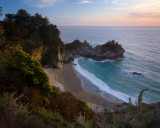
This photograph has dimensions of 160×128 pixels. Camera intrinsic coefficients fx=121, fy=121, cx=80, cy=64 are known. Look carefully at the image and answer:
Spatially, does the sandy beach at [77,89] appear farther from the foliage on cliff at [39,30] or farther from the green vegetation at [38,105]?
the foliage on cliff at [39,30]

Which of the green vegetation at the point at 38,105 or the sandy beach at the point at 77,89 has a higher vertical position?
the green vegetation at the point at 38,105

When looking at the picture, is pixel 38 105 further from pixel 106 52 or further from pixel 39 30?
pixel 106 52

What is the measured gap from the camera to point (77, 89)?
705 inches

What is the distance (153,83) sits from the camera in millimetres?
20766

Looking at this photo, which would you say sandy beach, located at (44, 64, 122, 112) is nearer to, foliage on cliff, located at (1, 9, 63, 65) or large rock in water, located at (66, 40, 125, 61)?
foliage on cliff, located at (1, 9, 63, 65)

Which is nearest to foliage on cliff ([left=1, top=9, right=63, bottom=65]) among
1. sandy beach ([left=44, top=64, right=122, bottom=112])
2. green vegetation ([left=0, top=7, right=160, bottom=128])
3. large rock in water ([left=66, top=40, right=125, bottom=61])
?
green vegetation ([left=0, top=7, right=160, bottom=128])

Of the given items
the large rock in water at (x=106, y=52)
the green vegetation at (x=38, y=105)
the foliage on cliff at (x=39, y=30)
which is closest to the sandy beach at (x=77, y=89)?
the green vegetation at (x=38, y=105)

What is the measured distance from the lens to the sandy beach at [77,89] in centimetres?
1467

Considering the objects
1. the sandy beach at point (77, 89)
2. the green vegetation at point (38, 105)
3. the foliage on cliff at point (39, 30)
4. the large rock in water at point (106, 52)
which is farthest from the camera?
the large rock in water at point (106, 52)

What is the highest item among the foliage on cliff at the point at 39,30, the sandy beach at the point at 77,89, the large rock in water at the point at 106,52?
the foliage on cliff at the point at 39,30

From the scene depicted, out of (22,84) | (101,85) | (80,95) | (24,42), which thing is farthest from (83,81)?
(22,84)

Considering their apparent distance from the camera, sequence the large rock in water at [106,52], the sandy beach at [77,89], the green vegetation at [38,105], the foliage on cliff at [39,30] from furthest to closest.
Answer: the large rock in water at [106,52], the foliage on cliff at [39,30], the sandy beach at [77,89], the green vegetation at [38,105]

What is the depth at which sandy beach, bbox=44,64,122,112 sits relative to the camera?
48.1 feet

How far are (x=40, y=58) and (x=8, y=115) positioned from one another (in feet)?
66.7
